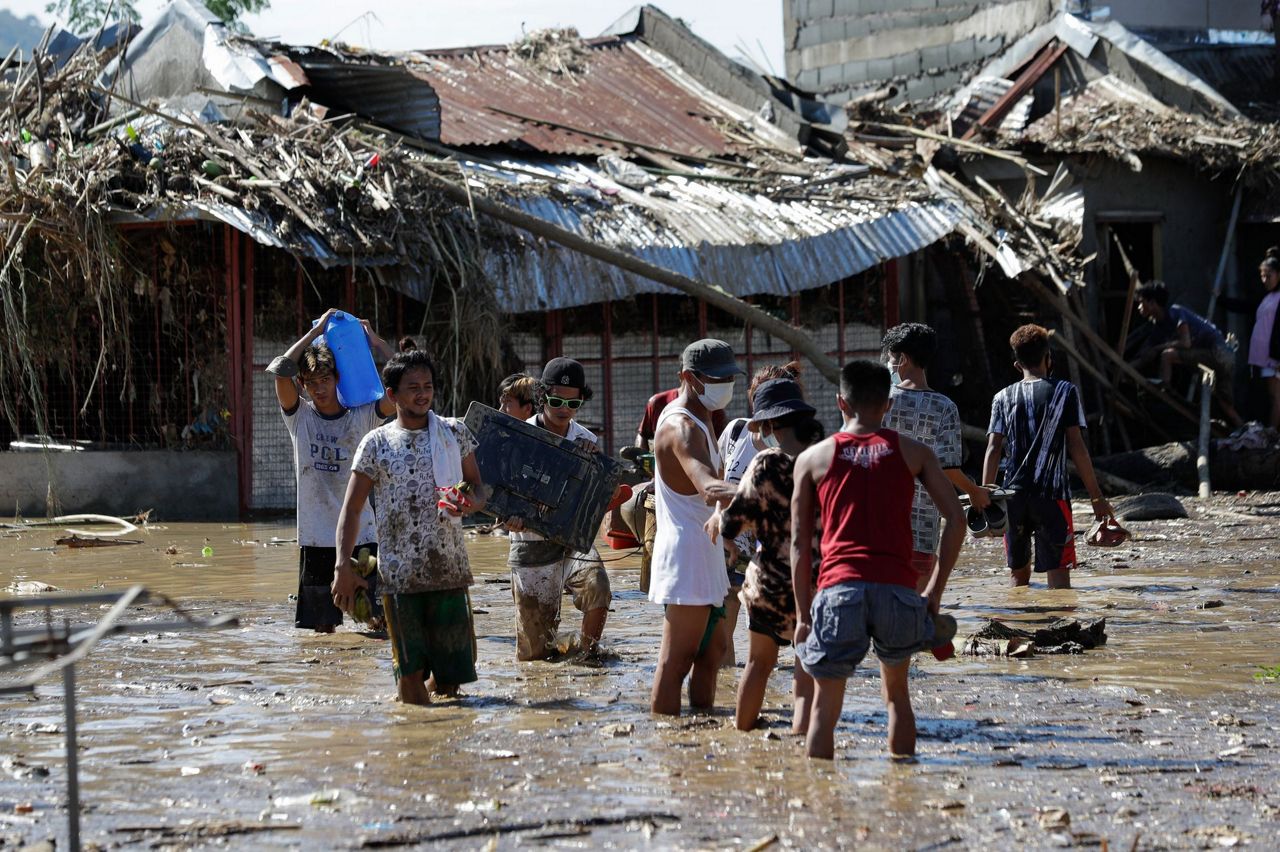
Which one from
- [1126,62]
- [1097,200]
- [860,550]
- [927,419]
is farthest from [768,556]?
[1126,62]

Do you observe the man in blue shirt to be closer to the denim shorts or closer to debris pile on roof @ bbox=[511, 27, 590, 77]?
debris pile on roof @ bbox=[511, 27, 590, 77]

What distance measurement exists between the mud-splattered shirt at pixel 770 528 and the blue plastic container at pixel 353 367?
3.11 m

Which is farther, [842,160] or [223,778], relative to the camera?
[842,160]

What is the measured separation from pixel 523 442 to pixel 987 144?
1272cm

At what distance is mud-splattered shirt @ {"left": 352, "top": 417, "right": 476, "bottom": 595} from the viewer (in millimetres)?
6492

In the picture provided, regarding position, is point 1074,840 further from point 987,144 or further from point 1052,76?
point 1052,76

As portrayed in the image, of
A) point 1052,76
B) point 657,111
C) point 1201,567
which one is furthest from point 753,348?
point 1201,567

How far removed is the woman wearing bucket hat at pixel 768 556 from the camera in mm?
5680

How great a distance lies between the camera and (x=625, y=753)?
18.2 ft

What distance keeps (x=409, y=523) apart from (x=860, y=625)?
84.4 inches

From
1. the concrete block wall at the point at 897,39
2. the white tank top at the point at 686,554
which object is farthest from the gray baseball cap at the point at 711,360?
the concrete block wall at the point at 897,39

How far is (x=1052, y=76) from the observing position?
800 inches

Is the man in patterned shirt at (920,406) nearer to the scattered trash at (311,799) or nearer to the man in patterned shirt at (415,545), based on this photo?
the man in patterned shirt at (415,545)

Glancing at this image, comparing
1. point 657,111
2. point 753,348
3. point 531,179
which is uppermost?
point 657,111
